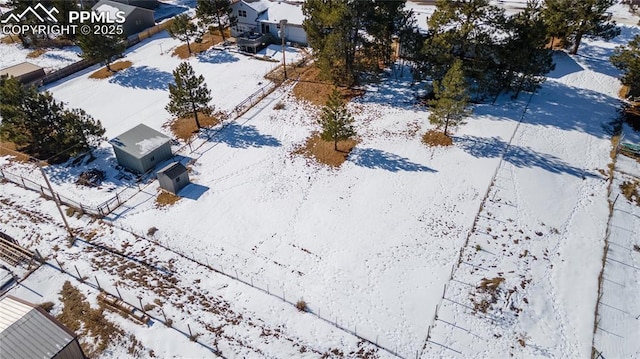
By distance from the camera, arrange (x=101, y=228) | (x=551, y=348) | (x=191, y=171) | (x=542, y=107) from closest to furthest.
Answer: (x=551, y=348) → (x=101, y=228) → (x=191, y=171) → (x=542, y=107)

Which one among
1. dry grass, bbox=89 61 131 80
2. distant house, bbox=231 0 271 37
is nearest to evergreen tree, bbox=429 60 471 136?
distant house, bbox=231 0 271 37

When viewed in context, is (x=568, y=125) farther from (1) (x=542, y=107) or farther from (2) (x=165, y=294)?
(2) (x=165, y=294)

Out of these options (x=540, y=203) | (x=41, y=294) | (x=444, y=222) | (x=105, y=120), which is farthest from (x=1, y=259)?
(x=540, y=203)

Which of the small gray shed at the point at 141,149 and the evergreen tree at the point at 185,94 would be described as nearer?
the small gray shed at the point at 141,149

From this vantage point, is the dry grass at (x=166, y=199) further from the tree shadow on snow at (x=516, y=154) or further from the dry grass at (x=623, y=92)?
the dry grass at (x=623, y=92)

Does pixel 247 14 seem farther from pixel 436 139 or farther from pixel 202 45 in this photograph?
pixel 436 139

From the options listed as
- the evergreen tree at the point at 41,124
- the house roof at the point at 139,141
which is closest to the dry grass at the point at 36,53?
the evergreen tree at the point at 41,124

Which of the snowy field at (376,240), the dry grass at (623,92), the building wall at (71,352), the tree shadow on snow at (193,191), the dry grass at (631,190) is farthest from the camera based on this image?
the dry grass at (623,92)
